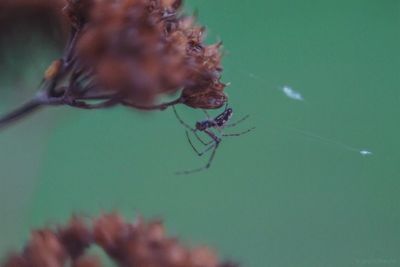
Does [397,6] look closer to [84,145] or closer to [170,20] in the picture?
[84,145]

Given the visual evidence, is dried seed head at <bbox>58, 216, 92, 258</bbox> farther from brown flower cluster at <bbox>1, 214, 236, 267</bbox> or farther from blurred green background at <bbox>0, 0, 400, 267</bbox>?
blurred green background at <bbox>0, 0, 400, 267</bbox>

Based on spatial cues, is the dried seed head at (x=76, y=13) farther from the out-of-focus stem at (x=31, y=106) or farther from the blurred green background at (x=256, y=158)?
the blurred green background at (x=256, y=158)

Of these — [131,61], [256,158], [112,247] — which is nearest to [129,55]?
[131,61]

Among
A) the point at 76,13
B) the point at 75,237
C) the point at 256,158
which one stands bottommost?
the point at 256,158

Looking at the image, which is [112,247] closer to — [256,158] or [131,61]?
[131,61]

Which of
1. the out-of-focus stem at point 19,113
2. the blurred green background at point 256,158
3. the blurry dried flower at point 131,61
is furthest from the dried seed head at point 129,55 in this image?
the blurred green background at point 256,158

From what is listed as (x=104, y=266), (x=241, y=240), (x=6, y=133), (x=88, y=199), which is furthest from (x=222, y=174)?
(x=104, y=266)
